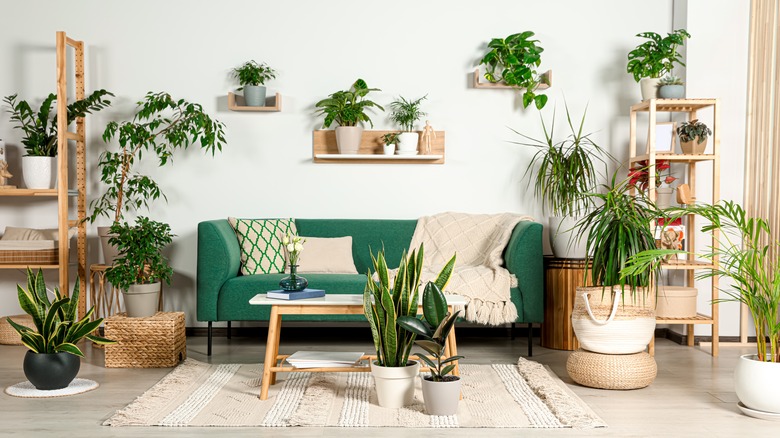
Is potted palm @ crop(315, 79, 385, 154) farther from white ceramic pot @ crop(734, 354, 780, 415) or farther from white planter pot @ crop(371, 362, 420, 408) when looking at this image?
white ceramic pot @ crop(734, 354, 780, 415)

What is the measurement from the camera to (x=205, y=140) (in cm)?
458

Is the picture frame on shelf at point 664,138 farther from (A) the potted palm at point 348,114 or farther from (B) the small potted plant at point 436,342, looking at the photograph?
(B) the small potted plant at point 436,342

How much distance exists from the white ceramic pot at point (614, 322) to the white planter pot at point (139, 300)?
2.33 metres

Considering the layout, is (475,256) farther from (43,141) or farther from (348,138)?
(43,141)

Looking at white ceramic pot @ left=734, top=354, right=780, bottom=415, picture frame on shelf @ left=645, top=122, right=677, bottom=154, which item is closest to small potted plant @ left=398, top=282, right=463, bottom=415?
white ceramic pot @ left=734, top=354, right=780, bottom=415

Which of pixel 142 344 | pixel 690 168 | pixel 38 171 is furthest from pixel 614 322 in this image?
pixel 38 171

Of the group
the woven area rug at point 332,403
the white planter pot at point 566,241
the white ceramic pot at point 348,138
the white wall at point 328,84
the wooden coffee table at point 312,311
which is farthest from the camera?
the white wall at point 328,84

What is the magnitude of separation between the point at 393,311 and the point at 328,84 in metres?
2.51

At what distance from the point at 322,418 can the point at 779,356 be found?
1.82 m

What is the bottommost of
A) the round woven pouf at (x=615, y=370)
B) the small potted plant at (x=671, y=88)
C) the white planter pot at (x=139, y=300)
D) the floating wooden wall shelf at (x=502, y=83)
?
the round woven pouf at (x=615, y=370)

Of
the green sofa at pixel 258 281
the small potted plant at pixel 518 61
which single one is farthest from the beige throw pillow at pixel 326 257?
the small potted plant at pixel 518 61

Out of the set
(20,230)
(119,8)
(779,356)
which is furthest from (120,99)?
(779,356)

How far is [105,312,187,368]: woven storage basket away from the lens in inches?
152

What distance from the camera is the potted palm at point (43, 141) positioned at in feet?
15.1
